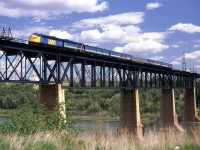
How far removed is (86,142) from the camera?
1138cm

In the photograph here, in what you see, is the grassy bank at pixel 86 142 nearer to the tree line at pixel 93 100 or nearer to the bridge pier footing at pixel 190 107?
the bridge pier footing at pixel 190 107

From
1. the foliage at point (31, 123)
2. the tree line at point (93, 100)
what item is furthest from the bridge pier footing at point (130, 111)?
the tree line at point (93, 100)

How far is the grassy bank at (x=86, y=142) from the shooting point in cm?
993

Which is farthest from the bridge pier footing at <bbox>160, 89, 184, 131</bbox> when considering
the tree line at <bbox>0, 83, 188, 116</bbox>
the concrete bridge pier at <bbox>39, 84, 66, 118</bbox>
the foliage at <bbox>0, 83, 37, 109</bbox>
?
the foliage at <bbox>0, 83, 37, 109</bbox>

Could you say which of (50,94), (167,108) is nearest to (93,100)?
(167,108)

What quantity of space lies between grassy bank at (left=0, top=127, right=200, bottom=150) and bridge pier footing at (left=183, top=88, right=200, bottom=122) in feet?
227

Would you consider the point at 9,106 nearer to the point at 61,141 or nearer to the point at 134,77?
the point at 134,77

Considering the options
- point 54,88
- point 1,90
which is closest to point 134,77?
point 54,88

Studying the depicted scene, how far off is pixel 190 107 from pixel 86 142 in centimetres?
7525

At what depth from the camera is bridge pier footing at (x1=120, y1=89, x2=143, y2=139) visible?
48.1 metres

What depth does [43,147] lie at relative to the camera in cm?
1012

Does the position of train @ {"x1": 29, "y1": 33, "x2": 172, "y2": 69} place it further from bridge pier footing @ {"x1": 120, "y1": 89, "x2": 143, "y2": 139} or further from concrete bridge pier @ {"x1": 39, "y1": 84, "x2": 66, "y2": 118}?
bridge pier footing @ {"x1": 120, "y1": 89, "x2": 143, "y2": 139}

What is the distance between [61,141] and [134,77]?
40.5m

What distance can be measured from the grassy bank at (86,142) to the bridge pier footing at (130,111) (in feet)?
107
